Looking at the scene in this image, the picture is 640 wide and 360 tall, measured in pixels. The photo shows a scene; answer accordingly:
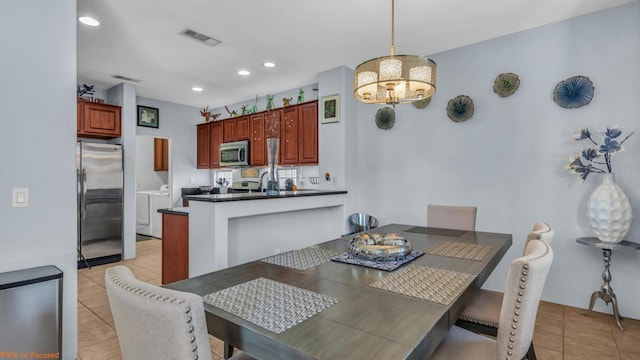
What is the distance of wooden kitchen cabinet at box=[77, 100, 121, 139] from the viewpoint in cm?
420

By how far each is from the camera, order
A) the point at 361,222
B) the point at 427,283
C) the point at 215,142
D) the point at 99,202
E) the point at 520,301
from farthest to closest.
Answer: the point at 215,142 → the point at 99,202 → the point at 361,222 → the point at 427,283 → the point at 520,301

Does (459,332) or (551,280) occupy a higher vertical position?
(459,332)

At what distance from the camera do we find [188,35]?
3090mm

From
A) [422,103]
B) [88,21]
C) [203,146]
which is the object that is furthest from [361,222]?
[203,146]

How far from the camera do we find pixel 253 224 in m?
3.16

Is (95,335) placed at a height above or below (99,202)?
below

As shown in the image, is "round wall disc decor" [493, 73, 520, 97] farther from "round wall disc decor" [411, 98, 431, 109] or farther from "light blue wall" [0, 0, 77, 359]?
"light blue wall" [0, 0, 77, 359]

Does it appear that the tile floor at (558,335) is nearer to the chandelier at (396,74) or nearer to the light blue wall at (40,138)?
the light blue wall at (40,138)

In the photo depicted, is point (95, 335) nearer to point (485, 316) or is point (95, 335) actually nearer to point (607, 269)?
point (485, 316)

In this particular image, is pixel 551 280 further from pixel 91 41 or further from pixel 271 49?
pixel 91 41

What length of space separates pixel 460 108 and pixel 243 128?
140 inches

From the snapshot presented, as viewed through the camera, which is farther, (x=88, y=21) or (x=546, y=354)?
(x=88, y=21)

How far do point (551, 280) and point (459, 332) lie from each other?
85.9 inches

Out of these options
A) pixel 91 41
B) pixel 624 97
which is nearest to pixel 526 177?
pixel 624 97
